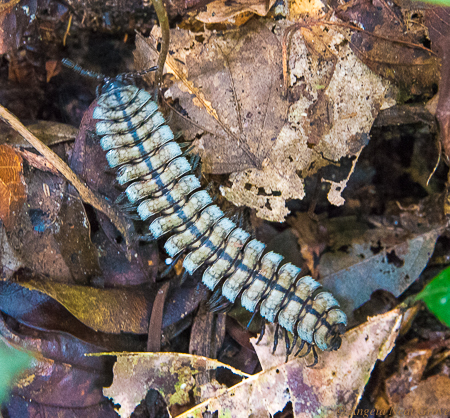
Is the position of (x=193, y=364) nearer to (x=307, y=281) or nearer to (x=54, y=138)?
(x=307, y=281)

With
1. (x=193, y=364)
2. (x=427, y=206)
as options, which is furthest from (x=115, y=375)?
(x=427, y=206)

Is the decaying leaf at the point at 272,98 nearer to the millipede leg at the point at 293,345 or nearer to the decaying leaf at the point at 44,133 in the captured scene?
the decaying leaf at the point at 44,133

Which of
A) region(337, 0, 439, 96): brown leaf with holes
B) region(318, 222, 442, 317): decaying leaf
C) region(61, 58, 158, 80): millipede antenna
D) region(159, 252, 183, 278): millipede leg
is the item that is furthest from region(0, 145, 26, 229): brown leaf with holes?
region(337, 0, 439, 96): brown leaf with holes

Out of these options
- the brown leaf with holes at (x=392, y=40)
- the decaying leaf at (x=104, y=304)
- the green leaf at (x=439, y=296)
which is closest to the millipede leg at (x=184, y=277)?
the decaying leaf at (x=104, y=304)

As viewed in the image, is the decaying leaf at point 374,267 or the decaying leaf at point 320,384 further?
the decaying leaf at point 374,267

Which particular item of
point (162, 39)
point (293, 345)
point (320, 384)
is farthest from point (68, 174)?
point (320, 384)

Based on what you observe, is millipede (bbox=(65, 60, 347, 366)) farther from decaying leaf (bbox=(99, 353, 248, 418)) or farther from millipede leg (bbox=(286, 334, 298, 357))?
decaying leaf (bbox=(99, 353, 248, 418))
